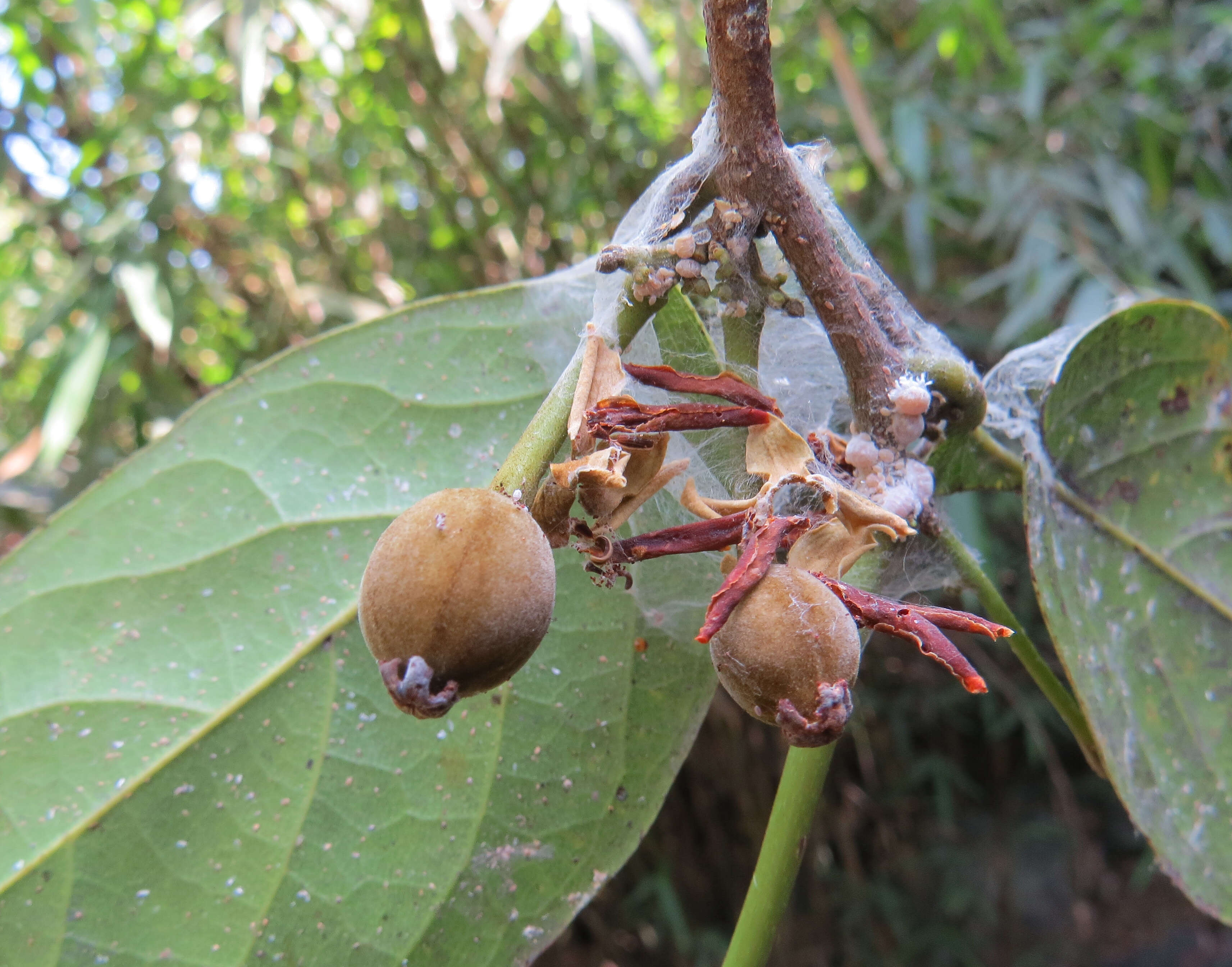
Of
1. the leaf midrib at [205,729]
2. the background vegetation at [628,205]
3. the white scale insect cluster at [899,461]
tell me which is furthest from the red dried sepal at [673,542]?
the background vegetation at [628,205]

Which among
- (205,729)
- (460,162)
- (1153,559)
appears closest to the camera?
(205,729)

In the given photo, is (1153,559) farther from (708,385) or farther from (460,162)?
(460,162)

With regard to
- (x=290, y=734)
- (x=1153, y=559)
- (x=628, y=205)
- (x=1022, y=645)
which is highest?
(x=290, y=734)

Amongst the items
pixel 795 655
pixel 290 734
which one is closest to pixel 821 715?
pixel 795 655

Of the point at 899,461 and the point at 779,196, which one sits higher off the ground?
the point at 779,196

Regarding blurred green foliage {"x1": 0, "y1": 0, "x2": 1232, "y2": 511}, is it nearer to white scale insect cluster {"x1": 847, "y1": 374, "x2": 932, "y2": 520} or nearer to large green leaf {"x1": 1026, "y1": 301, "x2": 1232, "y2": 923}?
large green leaf {"x1": 1026, "y1": 301, "x2": 1232, "y2": 923}

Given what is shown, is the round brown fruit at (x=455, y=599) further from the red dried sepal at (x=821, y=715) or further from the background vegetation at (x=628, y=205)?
the background vegetation at (x=628, y=205)

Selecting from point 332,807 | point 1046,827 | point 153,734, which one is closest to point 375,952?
point 332,807
